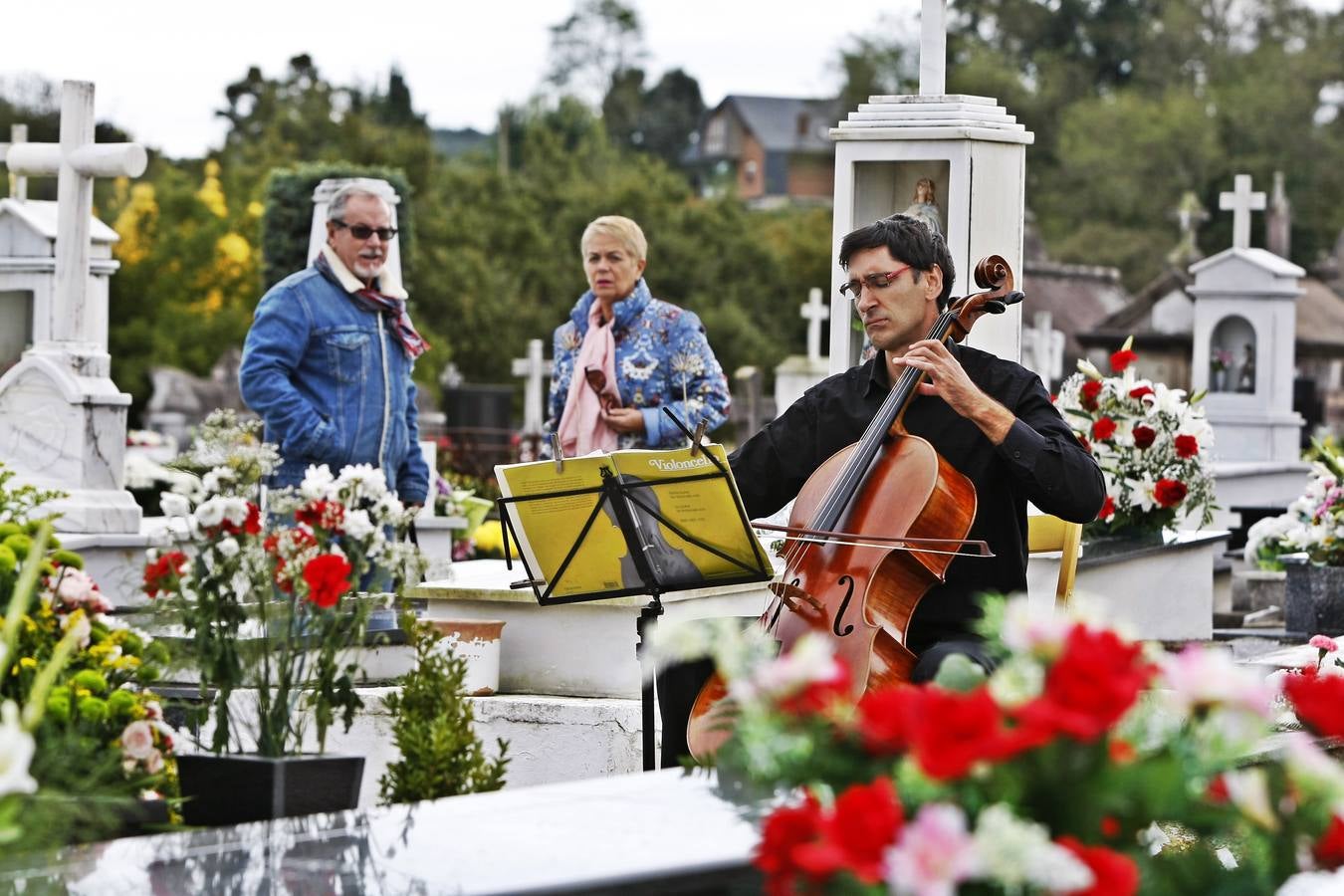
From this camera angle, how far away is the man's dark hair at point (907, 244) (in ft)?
16.6

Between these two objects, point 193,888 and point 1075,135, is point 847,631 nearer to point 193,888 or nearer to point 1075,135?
point 193,888

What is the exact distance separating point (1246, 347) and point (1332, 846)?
606 inches

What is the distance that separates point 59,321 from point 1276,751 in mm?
8094

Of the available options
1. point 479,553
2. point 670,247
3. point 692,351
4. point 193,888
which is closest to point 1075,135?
point 670,247

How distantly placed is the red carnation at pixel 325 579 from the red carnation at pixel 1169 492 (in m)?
5.76

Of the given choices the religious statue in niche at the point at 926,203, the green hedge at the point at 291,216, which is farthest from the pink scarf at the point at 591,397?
the green hedge at the point at 291,216

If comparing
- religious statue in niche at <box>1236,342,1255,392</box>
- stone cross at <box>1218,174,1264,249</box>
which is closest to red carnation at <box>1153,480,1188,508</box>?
stone cross at <box>1218,174,1264,249</box>

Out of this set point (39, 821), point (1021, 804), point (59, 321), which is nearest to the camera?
point (1021, 804)

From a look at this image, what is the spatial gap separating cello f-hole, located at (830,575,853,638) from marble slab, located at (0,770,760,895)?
4.24ft

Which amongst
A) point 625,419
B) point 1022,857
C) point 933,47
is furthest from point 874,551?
point 933,47

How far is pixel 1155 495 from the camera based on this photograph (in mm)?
9023

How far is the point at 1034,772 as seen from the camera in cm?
228

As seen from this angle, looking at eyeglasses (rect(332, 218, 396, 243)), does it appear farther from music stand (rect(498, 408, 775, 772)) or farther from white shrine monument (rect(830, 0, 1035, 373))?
music stand (rect(498, 408, 775, 772))

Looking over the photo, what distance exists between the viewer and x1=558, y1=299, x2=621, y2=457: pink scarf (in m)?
7.47
